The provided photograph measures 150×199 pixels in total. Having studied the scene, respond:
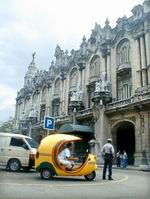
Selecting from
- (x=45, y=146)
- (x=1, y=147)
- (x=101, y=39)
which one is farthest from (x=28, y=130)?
(x=45, y=146)

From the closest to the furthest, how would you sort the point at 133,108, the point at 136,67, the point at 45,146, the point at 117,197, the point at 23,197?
1. the point at 23,197
2. the point at 117,197
3. the point at 45,146
4. the point at 133,108
5. the point at 136,67

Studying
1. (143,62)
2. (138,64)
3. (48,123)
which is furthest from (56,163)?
(138,64)

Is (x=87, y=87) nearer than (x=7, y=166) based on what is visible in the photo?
No

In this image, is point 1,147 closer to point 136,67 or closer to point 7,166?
point 7,166

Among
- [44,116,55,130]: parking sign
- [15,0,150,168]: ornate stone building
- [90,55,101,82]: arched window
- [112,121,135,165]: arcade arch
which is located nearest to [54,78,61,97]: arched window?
[15,0,150,168]: ornate stone building

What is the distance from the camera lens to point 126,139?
35219mm

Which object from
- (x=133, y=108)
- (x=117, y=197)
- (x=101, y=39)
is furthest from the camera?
(x=101, y=39)

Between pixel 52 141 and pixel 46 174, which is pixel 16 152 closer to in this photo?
pixel 52 141

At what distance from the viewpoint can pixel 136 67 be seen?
30.6m

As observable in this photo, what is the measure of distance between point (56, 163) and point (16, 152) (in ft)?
15.0

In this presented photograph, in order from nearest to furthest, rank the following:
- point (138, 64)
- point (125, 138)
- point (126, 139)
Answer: point (138, 64)
point (126, 139)
point (125, 138)

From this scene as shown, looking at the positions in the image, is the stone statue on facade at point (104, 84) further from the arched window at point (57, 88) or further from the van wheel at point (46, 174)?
the van wheel at point (46, 174)

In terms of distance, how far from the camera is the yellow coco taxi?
1216cm

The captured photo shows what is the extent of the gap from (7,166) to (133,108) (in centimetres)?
1628
